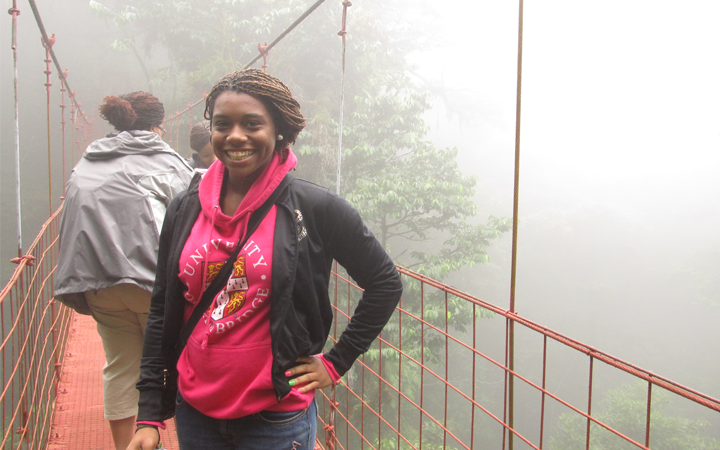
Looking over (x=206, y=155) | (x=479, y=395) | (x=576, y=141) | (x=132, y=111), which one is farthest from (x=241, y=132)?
(x=576, y=141)

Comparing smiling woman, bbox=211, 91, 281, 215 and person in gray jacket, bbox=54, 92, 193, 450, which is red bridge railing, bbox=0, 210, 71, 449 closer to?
person in gray jacket, bbox=54, 92, 193, 450

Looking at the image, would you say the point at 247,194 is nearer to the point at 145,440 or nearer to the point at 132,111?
the point at 145,440

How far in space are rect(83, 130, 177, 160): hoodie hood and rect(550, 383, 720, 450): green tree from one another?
34.2 feet

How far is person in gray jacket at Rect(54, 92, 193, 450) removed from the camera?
108 centimetres

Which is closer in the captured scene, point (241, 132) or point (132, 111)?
point (241, 132)

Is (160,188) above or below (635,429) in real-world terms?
above

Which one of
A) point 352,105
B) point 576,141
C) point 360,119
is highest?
point 576,141

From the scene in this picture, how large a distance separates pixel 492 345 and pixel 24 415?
46.8 feet

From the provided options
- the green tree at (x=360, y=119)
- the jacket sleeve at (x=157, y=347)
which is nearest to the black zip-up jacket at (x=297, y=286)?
the jacket sleeve at (x=157, y=347)

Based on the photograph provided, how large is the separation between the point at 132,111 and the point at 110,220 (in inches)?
13.7

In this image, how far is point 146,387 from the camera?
74cm

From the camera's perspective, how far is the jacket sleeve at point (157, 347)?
74 centimetres

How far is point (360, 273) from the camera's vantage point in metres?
0.72

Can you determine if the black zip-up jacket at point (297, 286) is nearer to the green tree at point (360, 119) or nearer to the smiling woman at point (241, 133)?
the smiling woman at point (241, 133)
